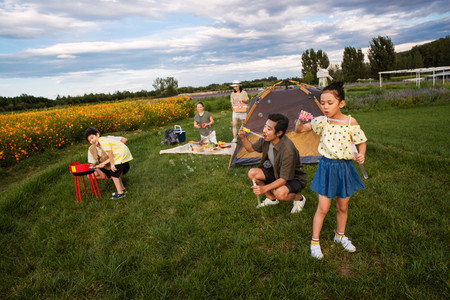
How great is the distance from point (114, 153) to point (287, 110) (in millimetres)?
3846

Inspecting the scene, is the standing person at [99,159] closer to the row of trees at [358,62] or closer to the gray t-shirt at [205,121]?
the gray t-shirt at [205,121]

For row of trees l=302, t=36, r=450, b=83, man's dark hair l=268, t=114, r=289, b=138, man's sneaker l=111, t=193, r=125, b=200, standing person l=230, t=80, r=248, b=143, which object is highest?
row of trees l=302, t=36, r=450, b=83

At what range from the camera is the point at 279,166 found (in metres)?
3.38

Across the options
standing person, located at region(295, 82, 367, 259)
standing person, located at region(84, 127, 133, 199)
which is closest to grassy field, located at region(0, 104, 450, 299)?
standing person, located at region(84, 127, 133, 199)

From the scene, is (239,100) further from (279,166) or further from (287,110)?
(279,166)

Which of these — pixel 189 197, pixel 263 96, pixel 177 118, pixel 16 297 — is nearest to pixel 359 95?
pixel 177 118

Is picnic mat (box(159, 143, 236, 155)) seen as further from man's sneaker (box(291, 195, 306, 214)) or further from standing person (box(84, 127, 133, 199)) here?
man's sneaker (box(291, 195, 306, 214))

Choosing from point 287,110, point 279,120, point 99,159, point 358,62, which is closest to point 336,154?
point 279,120

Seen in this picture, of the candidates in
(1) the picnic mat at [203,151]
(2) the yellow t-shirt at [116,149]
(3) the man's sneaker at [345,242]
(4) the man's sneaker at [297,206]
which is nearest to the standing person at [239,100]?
(1) the picnic mat at [203,151]

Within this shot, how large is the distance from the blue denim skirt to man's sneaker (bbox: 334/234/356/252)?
574 millimetres

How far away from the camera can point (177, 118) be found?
14547 mm

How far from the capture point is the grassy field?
2.45m

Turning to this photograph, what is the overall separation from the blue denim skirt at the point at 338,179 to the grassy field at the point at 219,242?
71 cm

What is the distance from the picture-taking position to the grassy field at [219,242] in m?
2.45
